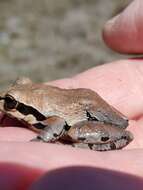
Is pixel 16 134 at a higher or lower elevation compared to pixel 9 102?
lower

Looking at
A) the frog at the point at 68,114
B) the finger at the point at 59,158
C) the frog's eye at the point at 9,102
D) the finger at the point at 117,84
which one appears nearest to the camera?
the finger at the point at 59,158

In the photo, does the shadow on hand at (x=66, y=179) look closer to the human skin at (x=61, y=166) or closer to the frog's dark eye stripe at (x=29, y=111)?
the human skin at (x=61, y=166)

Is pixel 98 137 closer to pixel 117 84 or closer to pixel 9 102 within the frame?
pixel 9 102

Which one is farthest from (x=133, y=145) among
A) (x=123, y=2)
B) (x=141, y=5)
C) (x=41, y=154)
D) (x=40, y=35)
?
(x=123, y=2)

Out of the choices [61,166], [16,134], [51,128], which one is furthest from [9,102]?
[61,166]

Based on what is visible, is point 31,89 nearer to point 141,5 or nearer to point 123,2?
point 141,5

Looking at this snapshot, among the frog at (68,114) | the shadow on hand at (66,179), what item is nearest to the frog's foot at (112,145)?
the frog at (68,114)

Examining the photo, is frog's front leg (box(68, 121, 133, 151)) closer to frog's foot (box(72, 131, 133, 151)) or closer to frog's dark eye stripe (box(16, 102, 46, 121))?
frog's foot (box(72, 131, 133, 151))
